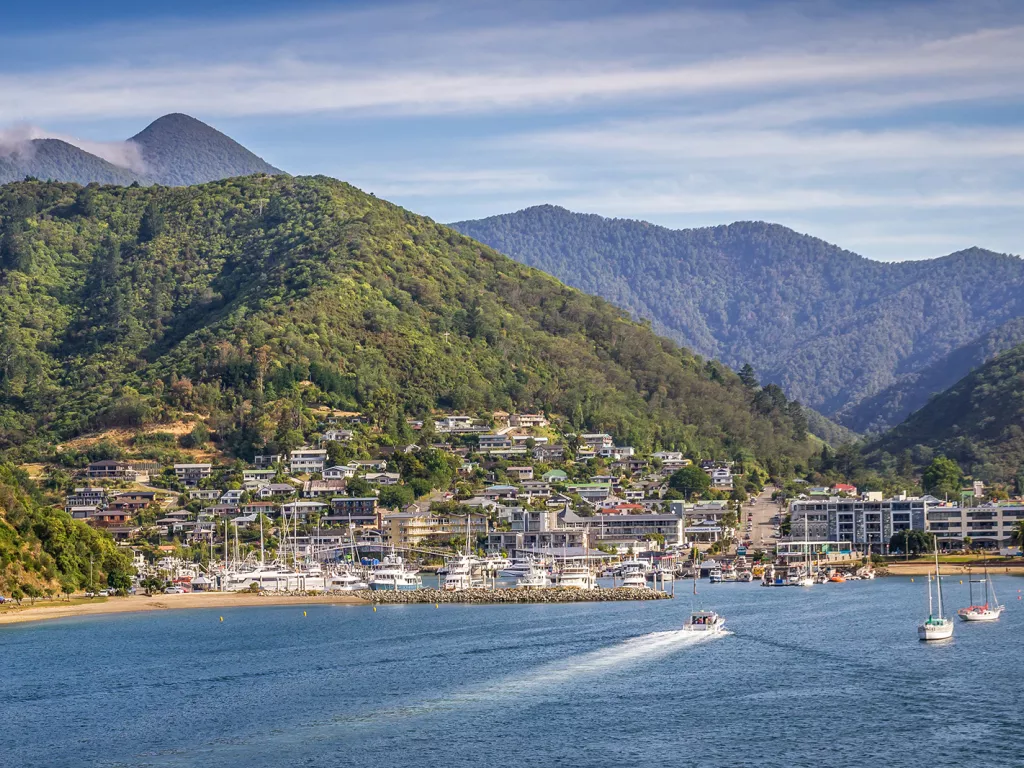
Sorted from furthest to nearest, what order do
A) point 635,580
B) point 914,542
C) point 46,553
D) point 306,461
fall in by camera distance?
point 306,461 < point 914,542 < point 635,580 < point 46,553

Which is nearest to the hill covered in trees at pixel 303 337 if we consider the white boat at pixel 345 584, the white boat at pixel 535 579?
the white boat at pixel 345 584

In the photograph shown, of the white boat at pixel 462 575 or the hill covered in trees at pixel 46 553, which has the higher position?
the hill covered in trees at pixel 46 553

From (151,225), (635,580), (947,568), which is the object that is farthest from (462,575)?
(151,225)

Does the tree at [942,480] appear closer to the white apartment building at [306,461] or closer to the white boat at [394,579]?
the white boat at [394,579]

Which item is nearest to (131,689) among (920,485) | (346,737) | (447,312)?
(346,737)

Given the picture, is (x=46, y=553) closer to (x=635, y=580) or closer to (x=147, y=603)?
(x=147, y=603)

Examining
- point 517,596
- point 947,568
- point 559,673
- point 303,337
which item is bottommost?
point 559,673

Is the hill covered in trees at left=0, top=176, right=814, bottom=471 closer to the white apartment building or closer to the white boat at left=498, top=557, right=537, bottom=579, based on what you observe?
the white apartment building
